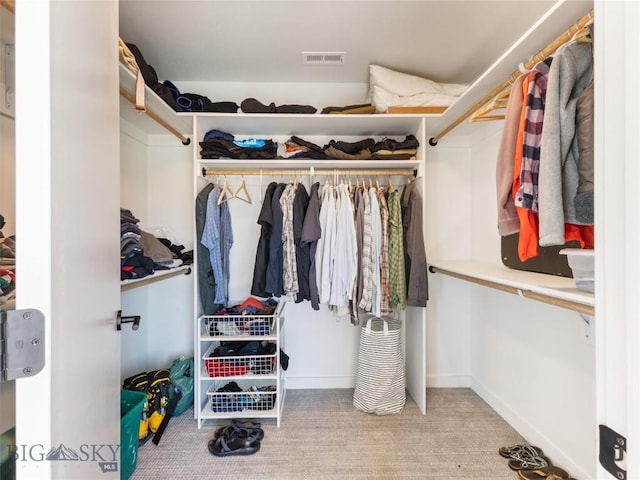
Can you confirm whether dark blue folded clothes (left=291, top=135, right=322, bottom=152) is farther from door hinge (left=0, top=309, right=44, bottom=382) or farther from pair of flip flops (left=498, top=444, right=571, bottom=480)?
pair of flip flops (left=498, top=444, right=571, bottom=480)

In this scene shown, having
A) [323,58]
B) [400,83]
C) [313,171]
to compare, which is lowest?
[313,171]

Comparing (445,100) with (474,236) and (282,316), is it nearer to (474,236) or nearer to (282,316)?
(474,236)

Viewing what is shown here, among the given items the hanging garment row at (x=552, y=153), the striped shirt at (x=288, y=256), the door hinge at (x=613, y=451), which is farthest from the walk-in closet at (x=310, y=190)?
the striped shirt at (x=288, y=256)

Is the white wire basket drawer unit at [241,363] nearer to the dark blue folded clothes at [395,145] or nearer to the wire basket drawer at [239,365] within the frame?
the wire basket drawer at [239,365]

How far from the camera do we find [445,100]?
207 cm

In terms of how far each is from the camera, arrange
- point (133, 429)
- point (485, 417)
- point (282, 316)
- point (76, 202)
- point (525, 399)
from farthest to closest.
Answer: point (282, 316), point (485, 417), point (525, 399), point (133, 429), point (76, 202)

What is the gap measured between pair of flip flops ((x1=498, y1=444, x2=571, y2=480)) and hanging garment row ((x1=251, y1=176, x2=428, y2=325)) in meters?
0.90

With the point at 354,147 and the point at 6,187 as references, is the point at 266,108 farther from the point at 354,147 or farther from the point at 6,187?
the point at 6,187

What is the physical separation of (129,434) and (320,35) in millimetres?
2389

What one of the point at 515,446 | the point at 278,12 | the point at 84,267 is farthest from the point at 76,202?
the point at 515,446

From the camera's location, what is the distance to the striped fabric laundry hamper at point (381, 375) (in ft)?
6.77

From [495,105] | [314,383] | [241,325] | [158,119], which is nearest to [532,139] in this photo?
[495,105]

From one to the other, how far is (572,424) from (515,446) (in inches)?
13.9

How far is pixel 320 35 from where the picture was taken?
185 cm
